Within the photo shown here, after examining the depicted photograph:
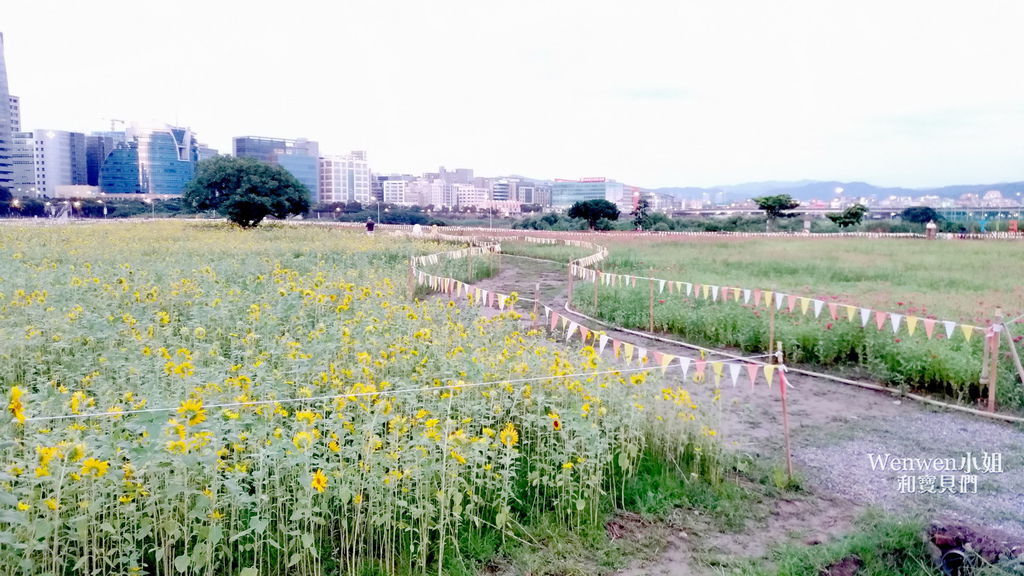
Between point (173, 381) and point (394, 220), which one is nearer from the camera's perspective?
point (173, 381)

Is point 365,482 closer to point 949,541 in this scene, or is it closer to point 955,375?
point 949,541

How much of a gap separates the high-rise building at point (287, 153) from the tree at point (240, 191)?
131230 millimetres

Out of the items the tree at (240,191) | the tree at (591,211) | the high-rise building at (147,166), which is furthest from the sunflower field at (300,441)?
the high-rise building at (147,166)

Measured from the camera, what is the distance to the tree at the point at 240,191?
44125mm

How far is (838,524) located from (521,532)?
8.66 feet

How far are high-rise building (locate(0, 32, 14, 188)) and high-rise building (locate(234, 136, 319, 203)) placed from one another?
49.4 meters

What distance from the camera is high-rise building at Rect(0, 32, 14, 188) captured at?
134125mm

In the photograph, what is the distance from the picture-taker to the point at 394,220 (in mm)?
92812

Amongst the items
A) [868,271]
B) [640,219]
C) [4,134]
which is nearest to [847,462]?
[868,271]

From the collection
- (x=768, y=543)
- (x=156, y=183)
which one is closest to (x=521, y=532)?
(x=768, y=543)

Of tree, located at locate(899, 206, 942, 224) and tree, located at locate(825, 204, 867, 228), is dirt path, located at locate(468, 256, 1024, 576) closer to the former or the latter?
tree, located at locate(825, 204, 867, 228)

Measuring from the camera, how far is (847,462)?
7.19 meters

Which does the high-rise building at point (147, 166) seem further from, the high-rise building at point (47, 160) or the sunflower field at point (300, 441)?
the sunflower field at point (300, 441)

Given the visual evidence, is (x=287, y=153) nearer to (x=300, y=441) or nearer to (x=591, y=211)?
(x=591, y=211)
